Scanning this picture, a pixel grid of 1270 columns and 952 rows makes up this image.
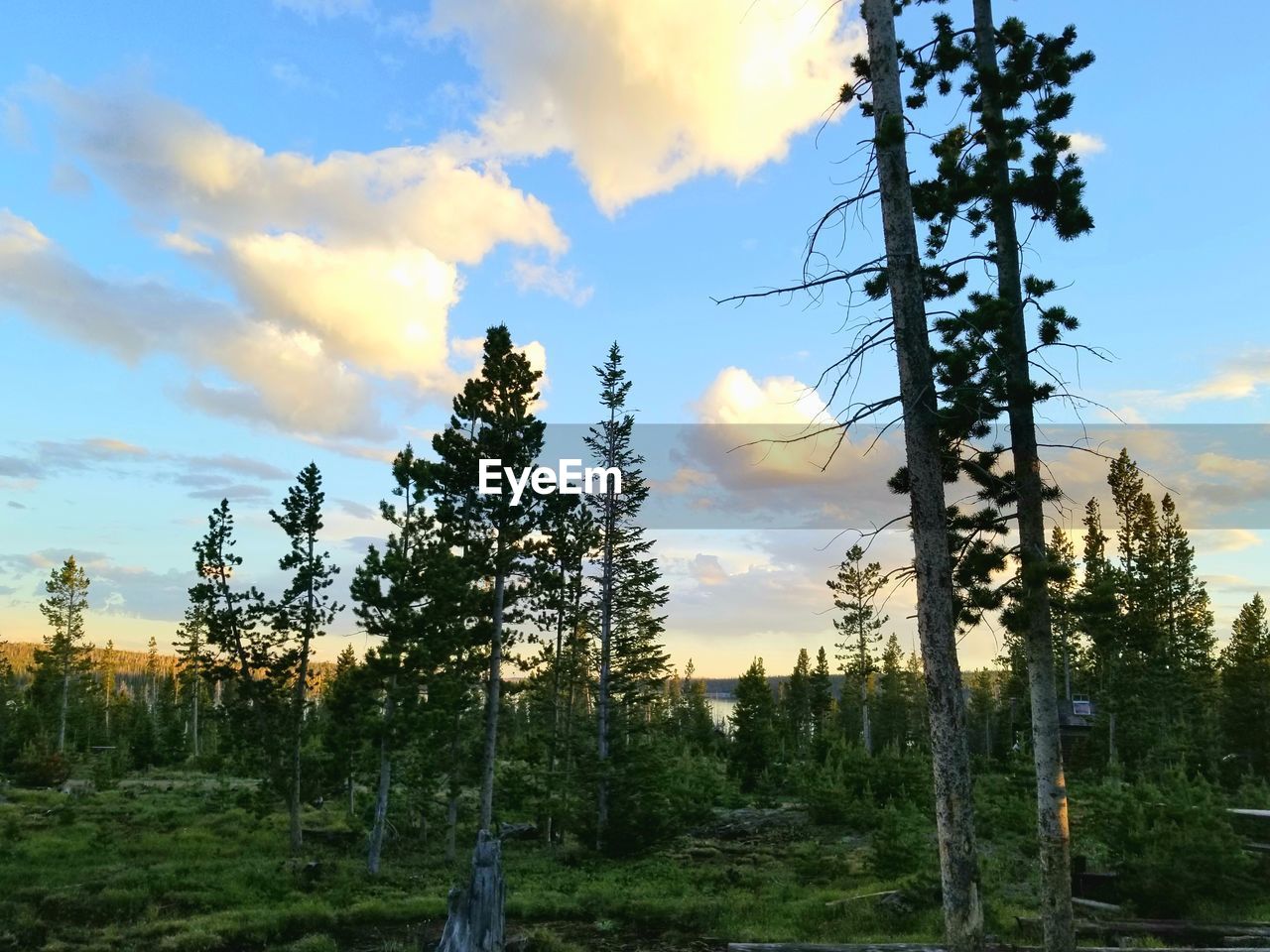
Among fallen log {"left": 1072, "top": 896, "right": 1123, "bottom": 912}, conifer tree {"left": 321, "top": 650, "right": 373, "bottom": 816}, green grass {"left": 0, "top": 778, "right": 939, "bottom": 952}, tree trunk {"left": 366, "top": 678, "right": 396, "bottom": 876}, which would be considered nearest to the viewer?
fallen log {"left": 1072, "top": 896, "right": 1123, "bottom": 912}

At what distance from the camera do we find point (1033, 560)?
34.1ft

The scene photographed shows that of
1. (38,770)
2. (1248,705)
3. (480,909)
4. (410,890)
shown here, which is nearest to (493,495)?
(410,890)

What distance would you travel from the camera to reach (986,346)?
1069 cm

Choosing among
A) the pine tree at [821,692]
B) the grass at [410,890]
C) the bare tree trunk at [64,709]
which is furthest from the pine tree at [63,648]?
the pine tree at [821,692]

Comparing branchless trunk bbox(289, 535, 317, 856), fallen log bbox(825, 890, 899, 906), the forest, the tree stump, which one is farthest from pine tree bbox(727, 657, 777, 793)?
the tree stump

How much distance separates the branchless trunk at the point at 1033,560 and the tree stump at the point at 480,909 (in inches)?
262

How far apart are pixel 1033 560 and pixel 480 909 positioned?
321 inches

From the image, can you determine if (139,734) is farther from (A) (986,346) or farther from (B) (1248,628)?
(B) (1248,628)

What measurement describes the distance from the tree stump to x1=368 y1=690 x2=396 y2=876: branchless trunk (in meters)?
19.3

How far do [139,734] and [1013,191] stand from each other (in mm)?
72796

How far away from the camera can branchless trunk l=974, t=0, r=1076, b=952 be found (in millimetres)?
9797

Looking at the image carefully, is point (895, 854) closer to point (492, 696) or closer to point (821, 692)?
point (492, 696)

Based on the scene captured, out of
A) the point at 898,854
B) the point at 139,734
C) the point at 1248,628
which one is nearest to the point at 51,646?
the point at 139,734

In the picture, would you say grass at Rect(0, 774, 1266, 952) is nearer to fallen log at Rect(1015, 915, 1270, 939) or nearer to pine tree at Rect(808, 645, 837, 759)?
fallen log at Rect(1015, 915, 1270, 939)
